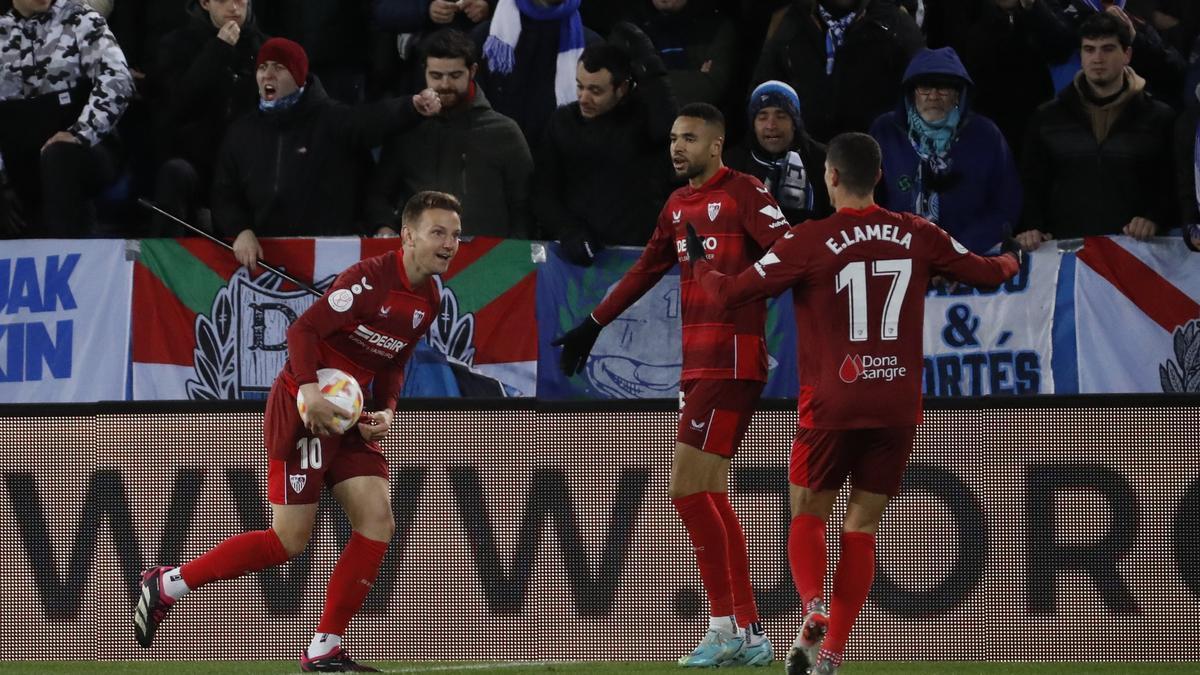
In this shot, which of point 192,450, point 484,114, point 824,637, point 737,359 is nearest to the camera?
point 824,637

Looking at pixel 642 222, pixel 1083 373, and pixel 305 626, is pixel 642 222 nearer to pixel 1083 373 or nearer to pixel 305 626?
pixel 1083 373

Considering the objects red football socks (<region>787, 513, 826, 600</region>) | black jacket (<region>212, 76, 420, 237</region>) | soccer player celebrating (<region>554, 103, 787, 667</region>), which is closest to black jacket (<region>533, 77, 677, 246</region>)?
black jacket (<region>212, 76, 420, 237</region>)

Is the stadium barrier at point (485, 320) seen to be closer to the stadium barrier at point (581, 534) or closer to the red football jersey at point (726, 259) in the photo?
the stadium barrier at point (581, 534)

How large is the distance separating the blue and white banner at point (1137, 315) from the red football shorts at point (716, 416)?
9.81 ft

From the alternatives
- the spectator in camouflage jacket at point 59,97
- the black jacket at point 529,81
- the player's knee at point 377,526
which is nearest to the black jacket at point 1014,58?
the black jacket at point 529,81

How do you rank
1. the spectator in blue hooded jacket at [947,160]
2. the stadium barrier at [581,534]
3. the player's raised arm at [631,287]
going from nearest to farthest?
1. the stadium barrier at [581,534]
2. the player's raised arm at [631,287]
3. the spectator in blue hooded jacket at [947,160]

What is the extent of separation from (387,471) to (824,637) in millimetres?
2076

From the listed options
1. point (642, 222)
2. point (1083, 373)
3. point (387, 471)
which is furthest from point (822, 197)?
point (387, 471)

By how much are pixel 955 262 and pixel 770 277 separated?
724mm

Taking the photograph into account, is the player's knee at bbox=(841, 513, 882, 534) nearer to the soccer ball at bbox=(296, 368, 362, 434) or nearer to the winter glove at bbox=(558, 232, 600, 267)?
the soccer ball at bbox=(296, 368, 362, 434)

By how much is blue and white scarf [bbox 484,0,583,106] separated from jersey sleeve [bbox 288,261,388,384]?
12.8ft

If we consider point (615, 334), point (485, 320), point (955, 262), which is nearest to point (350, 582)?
point (955, 262)

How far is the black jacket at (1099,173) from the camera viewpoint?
11.2 metres

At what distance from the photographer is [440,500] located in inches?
356
